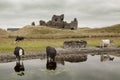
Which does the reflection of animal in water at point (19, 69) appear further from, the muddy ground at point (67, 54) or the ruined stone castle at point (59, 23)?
the ruined stone castle at point (59, 23)

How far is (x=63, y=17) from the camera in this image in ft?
376

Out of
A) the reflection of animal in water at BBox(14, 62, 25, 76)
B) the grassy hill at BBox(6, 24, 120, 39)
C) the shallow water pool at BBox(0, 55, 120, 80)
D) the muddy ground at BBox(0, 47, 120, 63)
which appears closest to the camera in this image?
the shallow water pool at BBox(0, 55, 120, 80)

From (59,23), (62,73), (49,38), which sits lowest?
(62,73)

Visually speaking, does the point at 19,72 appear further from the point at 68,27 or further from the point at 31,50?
the point at 68,27

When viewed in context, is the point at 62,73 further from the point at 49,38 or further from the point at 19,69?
the point at 49,38

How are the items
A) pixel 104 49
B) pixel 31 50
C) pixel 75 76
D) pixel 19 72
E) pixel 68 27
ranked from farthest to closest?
pixel 68 27, pixel 104 49, pixel 31 50, pixel 19 72, pixel 75 76

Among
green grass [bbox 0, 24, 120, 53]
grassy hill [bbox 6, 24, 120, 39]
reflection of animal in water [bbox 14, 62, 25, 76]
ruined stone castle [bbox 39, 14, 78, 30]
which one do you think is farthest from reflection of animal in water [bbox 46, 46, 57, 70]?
ruined stone castle [bbox 39, 14, 78, 30]

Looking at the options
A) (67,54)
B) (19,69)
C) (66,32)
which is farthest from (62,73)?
(66,32)

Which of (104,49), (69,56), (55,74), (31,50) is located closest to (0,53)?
(31,50)

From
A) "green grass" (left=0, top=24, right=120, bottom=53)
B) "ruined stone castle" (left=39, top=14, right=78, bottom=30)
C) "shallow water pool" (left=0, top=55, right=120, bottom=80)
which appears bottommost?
"shallow water pool" (left=0, top=55, right=120, bottom=80)

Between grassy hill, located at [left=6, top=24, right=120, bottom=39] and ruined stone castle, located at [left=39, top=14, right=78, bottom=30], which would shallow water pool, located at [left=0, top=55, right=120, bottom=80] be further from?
ruined stone castle, located at [left=39, top=14, right=78, bottom=30]

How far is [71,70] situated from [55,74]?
2981mm

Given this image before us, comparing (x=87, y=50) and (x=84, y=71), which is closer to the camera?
(x=84, y=71)

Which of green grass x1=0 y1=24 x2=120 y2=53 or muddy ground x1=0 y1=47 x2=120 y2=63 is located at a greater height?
green grass x1=0 y1=24 x2=120 y2=53
